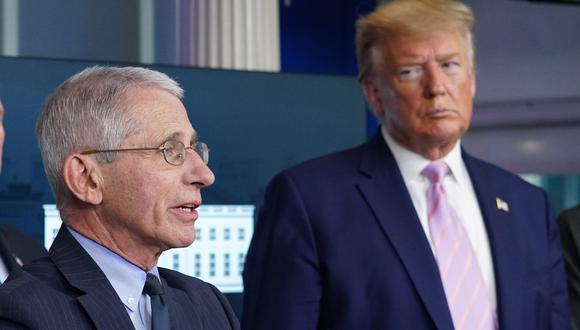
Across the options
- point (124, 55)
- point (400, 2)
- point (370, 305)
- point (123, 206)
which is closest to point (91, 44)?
point (124, 55)

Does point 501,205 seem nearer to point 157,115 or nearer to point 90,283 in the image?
point 157,115

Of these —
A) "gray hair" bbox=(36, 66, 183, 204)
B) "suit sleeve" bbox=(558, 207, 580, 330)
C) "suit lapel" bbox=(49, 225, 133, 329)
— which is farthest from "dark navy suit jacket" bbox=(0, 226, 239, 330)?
"suit sleeve" bbox=(558, 207, 580, 330)

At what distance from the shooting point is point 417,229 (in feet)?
8.35

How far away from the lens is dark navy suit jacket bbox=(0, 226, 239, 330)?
1751 mm

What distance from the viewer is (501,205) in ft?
8.66

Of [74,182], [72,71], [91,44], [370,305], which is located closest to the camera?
[74,182]

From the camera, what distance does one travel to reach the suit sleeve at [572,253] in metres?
3.06

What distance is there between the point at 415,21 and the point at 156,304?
1.07 m

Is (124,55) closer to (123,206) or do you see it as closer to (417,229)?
(417,229)

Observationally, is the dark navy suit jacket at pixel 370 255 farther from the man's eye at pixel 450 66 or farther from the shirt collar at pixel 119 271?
the shirt collar at pixel 119 271

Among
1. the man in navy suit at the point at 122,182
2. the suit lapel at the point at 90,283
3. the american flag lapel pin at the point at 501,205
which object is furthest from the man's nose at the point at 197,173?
the american flag lapel pin at the point at 501,205

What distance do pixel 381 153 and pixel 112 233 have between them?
2.96ft

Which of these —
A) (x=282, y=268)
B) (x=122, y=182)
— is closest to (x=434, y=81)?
(x=282, y=268)

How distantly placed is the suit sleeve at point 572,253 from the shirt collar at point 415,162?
0.60 m
